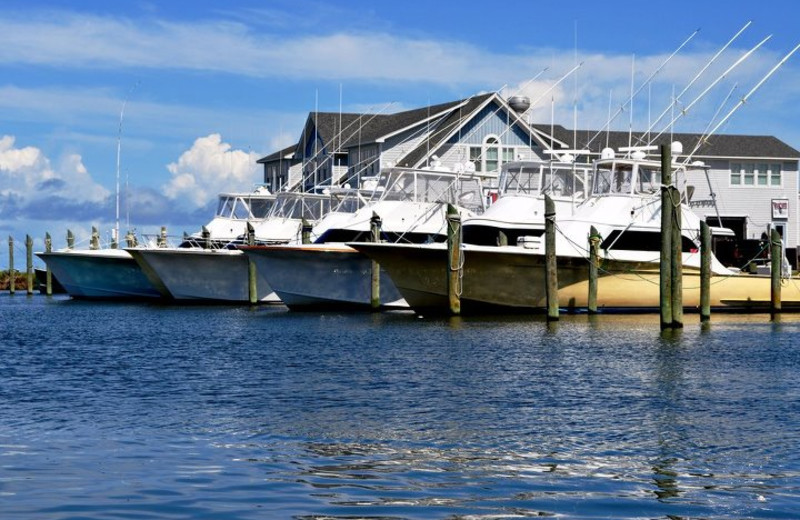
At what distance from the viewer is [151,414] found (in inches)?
709

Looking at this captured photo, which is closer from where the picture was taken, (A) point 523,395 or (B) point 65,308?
(A) point 523,395

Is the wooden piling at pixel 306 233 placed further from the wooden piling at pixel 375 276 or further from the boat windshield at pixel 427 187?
the wooden piling at pixel 375 276

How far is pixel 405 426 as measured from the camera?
1689 cm

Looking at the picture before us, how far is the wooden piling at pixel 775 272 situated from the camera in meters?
38.9

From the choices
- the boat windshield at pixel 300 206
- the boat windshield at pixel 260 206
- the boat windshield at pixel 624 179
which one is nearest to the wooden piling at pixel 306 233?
the boat windshield at pixel 300 206

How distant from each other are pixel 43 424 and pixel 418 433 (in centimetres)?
477

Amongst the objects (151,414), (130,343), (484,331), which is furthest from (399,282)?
(151,414)

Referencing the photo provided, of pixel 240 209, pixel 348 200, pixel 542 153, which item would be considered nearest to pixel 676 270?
pixel 348 200

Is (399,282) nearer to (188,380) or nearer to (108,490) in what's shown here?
(188,380)

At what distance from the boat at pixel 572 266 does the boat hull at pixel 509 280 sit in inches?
1.1

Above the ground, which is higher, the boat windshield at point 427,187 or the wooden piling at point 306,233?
the boat windshield at point 427,187

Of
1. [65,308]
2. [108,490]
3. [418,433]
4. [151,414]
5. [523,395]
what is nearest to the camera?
A: [108,490]

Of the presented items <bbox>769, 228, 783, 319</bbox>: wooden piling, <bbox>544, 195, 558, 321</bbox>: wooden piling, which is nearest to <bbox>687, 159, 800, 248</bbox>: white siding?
<bbox>769, 228, 783, 319</bbox>: wooden piling

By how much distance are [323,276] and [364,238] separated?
2.36m
